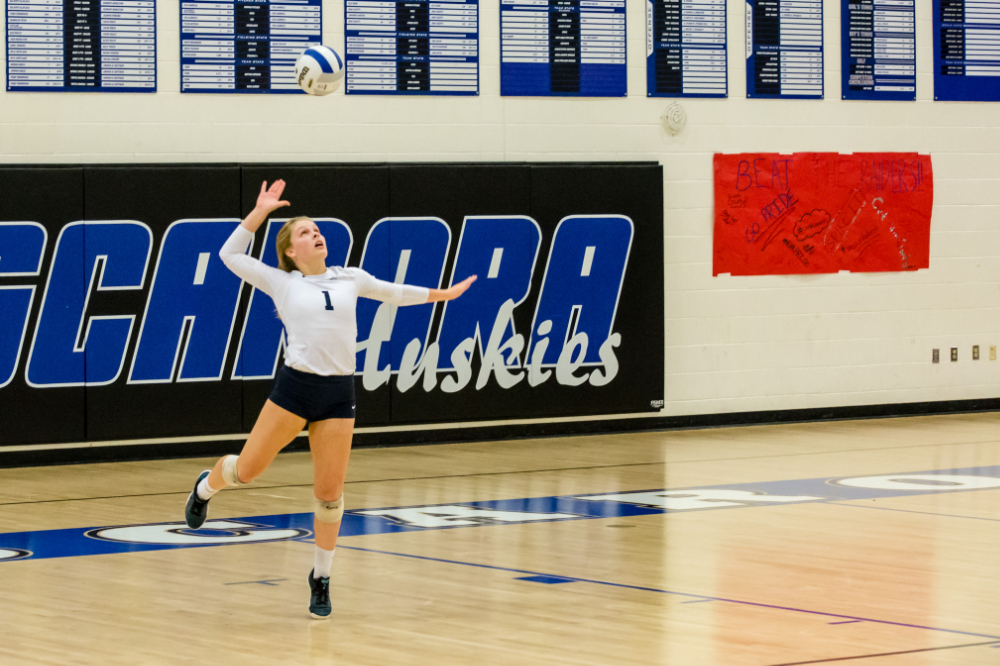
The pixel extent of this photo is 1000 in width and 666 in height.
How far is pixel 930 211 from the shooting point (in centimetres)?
1463

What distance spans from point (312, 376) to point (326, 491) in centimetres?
49

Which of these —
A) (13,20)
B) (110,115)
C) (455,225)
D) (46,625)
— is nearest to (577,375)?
(455,225)

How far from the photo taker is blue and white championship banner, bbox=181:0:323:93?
1205cm

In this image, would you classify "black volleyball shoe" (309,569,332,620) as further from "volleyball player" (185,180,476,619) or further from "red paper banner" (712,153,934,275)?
"red paper banner" (712,153,934,275)

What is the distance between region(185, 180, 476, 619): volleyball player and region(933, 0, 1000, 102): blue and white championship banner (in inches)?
395

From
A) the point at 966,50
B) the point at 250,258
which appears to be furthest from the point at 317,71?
the point at 966,50

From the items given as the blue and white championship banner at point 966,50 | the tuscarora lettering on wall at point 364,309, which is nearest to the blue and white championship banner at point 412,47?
the tuscarora lettering on wall at point 364,309

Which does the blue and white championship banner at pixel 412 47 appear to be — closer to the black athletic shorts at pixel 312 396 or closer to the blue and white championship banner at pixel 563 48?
the blue and white championship banner at pixel 563 48

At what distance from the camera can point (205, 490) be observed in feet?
21.3

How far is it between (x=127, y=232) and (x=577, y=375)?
417 cm

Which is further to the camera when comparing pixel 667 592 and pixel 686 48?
pixel 686 48

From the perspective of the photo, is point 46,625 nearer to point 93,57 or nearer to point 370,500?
point 370,500

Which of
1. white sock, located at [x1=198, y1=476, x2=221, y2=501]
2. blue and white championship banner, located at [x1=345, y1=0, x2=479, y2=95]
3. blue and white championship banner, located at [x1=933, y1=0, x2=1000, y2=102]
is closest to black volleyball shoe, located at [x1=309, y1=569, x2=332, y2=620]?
white sock, located at [x1=198, y1=476, x2=221, y2=501]

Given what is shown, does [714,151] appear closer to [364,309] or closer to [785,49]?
[785,49]
